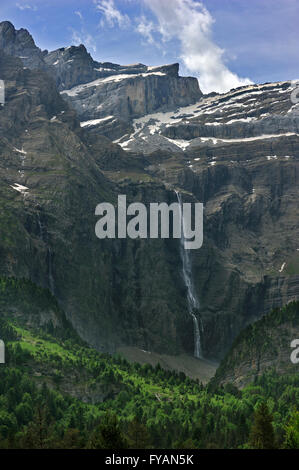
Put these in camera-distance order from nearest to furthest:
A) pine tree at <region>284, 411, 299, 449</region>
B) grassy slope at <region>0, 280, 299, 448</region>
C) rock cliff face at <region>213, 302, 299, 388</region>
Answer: pine tree at <region>284, 411, 299, 449</region> → grassy slope at <region>0, 280, 299, 448</region> → rock cliff face at <region>213, 302, 299, 388</region>

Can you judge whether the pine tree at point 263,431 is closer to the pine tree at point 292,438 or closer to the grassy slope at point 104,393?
the pine tree at point 292,438

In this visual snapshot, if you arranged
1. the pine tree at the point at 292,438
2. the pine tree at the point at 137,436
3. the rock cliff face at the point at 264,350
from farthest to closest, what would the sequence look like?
1. the rock cliff face at the point at 264,350
2. the pine tree at the point at 137,436
3. the pine tree at the point at 292,438

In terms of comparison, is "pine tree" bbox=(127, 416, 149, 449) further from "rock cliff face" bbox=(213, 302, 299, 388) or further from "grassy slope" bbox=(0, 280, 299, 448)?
"rock cliff face" bbox=(213, 302, 299, 388)

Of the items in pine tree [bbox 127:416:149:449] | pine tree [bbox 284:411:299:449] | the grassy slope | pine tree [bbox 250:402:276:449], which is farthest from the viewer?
the grassy slope

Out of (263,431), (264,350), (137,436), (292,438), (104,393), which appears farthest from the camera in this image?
(264,350)

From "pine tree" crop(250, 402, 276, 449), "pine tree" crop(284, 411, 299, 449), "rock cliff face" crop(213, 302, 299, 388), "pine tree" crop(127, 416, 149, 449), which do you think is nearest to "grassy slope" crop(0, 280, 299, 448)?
"rock cliff face" crop(213, 302, 299, 388)

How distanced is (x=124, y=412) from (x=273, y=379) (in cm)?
4365

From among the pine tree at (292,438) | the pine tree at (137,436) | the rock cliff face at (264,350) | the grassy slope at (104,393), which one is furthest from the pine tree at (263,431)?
the rock cliff face at (264,350)

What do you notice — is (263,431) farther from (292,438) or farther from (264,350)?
(264,350)

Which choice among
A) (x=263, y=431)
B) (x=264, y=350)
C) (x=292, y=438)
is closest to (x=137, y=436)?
(x=263, y=431)

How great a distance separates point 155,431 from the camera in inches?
4321

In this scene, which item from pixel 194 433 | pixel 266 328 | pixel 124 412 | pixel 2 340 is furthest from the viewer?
pixel 266 328
